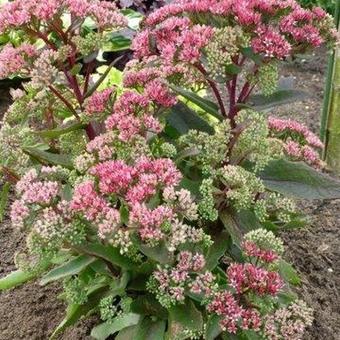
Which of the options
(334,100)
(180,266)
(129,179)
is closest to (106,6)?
(129,179)

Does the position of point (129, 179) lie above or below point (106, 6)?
below

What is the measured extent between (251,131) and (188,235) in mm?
363

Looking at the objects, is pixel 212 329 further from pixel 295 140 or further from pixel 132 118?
pixel 295 140

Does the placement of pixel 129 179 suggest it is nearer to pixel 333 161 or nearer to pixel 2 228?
pixel 2 228

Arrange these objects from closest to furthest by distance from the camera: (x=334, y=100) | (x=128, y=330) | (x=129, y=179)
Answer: (x=129, y=179) < (x=128, y=330) < (x=334, y=100)

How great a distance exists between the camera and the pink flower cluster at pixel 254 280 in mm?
1471

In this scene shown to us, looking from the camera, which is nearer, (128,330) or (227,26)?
(227,26)

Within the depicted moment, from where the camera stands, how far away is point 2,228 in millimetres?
2727

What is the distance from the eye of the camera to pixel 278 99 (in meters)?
1.94

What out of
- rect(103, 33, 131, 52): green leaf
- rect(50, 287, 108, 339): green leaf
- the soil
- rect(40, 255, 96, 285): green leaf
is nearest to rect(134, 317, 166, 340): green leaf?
rect(50, 287, 108, 339): green leaf

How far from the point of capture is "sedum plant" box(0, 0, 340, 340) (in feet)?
4.80

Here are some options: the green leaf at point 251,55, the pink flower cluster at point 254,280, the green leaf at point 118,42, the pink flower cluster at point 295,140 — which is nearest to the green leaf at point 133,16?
the green leaf at point 118,42

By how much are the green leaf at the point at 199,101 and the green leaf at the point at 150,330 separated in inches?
22.4

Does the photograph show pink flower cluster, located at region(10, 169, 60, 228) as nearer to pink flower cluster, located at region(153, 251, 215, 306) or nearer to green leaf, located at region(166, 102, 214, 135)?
pink flower cluster, located at region(153, 251, 215, 306)
